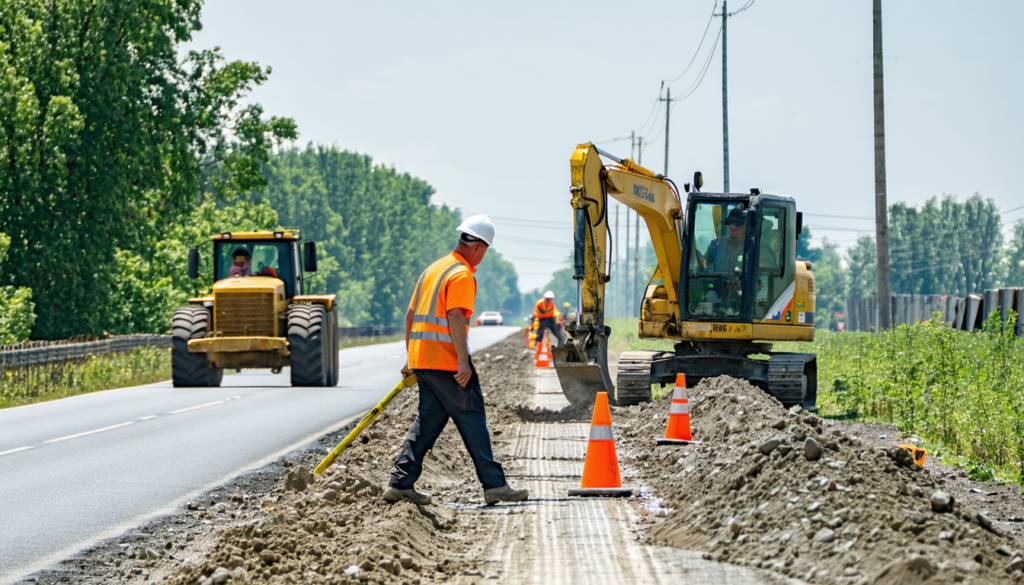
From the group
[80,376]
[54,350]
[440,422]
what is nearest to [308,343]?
[80,376]

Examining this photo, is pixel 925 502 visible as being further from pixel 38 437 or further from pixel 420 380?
pixel 38 437

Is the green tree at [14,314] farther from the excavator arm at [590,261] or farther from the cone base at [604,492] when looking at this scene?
the cone base at [604,492]

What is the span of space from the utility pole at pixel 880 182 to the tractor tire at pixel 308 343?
12.6 meters

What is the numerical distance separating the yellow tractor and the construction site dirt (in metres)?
11.5

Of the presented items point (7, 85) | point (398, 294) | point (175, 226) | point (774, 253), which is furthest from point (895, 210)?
point (774, 253)

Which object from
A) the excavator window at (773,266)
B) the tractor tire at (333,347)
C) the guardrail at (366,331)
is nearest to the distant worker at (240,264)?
the tractor tire at (333,347)

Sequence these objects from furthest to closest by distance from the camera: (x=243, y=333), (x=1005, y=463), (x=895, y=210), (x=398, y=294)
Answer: (x=895, y=210) → (x=398, y=294) → (x=243, y=333) → (x=1005, y=463)

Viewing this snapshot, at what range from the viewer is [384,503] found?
8531mm

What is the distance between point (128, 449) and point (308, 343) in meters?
8.90

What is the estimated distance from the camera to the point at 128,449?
13.6 m

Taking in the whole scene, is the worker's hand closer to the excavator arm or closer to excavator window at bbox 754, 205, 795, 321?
the excavator arm

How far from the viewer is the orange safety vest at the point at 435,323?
8477mm

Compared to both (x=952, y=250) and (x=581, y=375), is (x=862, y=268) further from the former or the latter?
(x=581, y=375)

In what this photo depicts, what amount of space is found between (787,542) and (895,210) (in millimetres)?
133874
